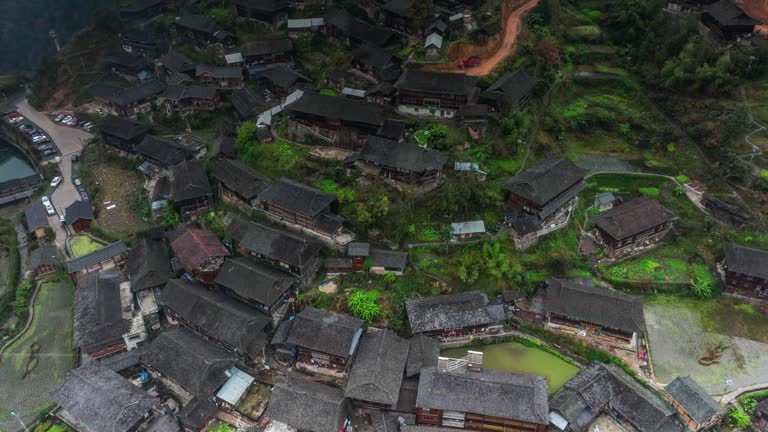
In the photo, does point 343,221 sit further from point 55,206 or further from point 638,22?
point 638,22

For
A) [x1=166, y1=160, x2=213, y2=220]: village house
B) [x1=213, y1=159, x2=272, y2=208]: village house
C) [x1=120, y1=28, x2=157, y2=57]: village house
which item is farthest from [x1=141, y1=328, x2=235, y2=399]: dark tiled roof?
[x1=120, y1=28, x2=157, y2=57]: village house

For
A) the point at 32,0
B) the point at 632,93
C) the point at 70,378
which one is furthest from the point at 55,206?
the point at 632,93

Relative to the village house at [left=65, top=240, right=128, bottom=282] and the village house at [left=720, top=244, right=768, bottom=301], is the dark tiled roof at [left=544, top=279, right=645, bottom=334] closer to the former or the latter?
the village house at [left=720, top=244, right=768, bottom=301]

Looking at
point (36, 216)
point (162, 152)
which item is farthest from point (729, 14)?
point (36, 216)

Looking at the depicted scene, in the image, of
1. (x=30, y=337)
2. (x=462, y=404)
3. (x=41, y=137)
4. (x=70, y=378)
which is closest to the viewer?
(x=462, y=404)

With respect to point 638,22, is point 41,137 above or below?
below

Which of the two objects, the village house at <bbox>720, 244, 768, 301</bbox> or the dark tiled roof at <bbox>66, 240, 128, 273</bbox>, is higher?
the village house at <bbox>720, 244, 768, 301</bbox>

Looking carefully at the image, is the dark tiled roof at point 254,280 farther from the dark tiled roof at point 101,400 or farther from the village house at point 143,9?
the village house at point 143,9
